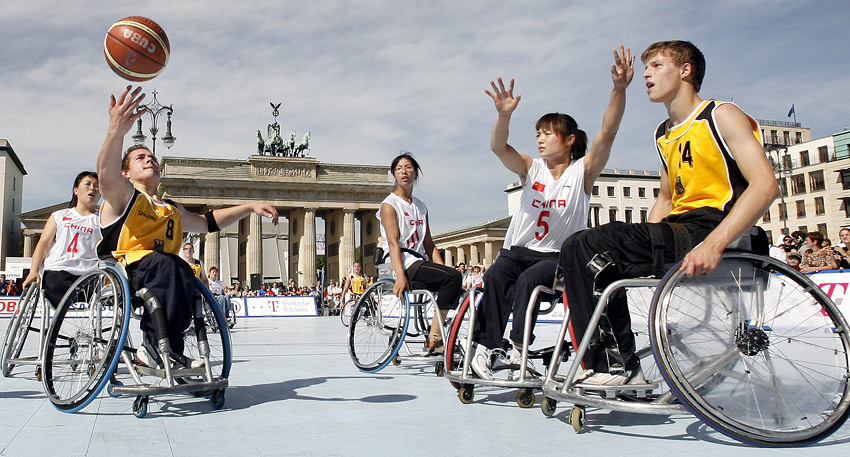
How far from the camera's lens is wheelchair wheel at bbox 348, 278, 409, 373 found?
5.62m

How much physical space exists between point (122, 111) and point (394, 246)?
255 cm

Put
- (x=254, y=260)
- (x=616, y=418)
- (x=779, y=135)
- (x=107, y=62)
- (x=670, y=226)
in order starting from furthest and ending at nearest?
(x=779, y=135)
(x=254, y=260)
(x=107, y=62)
(x=616, y=418)
(x=670, y=226)

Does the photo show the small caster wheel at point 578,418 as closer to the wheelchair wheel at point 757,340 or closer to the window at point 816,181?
the wheelchair wheel at point 757,340

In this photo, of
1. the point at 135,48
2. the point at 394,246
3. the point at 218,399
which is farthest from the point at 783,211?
the point at 218,399

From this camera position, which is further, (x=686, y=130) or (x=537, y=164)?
(x=537, y=164)

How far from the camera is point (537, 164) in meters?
4.30

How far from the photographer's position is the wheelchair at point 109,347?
3451 millimetres

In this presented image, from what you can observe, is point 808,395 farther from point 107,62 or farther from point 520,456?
point 107,62

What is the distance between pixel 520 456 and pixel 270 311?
24.8 metres

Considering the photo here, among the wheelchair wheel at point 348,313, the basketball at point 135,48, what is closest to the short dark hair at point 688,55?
the wheelchair wheel at point 348,313

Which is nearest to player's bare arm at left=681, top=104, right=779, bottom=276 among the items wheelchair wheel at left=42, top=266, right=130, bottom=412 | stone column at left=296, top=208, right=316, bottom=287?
wheelchair wheel at left=42, top=266, right=130, bottom=412

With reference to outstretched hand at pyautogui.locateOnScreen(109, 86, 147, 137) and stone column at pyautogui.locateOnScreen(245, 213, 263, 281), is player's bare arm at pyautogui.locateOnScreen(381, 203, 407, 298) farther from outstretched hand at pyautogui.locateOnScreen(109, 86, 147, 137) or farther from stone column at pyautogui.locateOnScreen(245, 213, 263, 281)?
stone column at pyautogui.locateOnScreen(245, 213, 263, 281)

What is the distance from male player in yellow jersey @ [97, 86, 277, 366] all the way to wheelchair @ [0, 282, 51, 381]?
223 centimetres

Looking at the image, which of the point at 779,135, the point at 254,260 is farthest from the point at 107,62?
the point at 779,135
